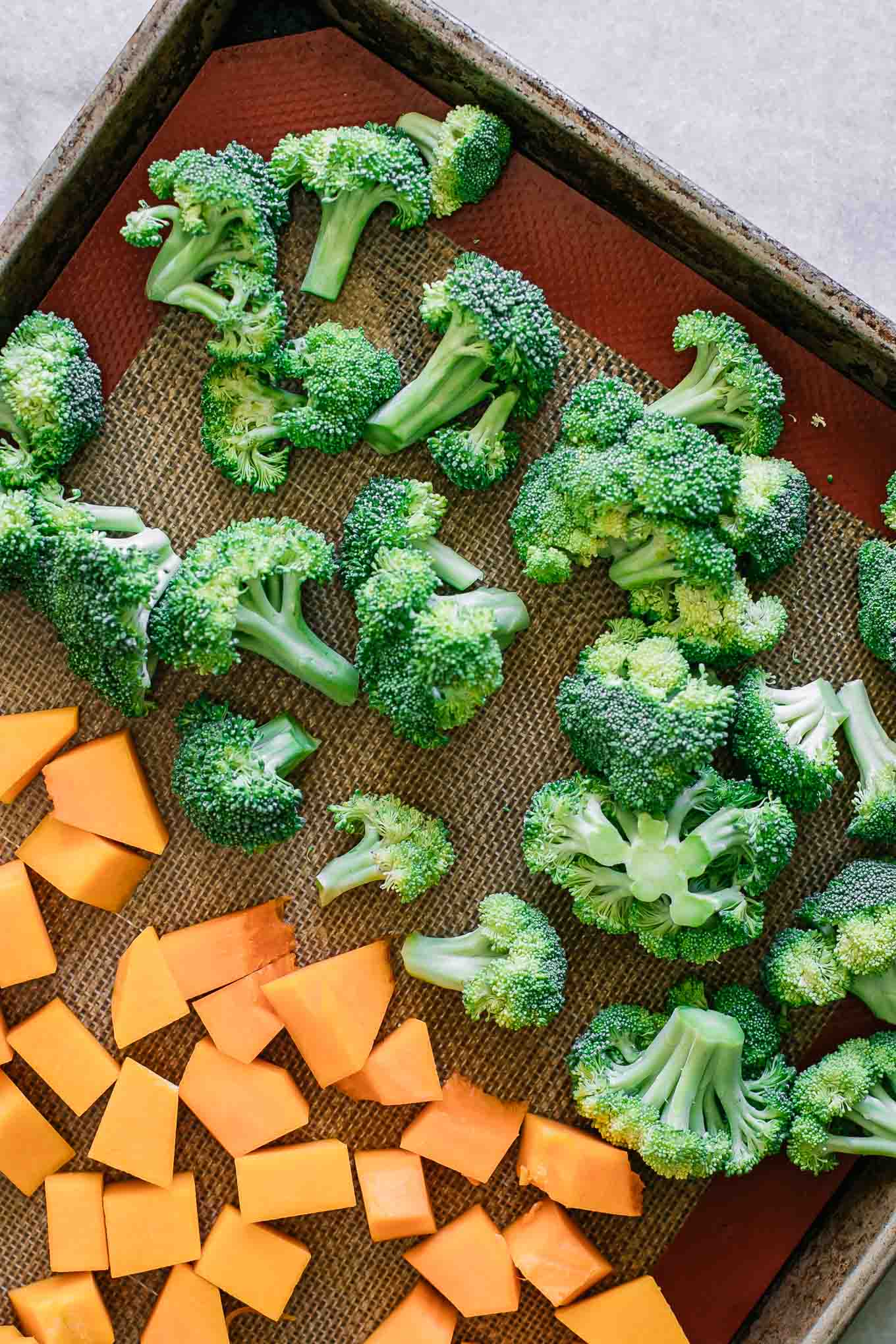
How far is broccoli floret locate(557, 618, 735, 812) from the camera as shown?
2.39m

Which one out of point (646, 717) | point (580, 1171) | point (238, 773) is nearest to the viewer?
point (646, 717)

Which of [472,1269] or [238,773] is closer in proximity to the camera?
[238,773]

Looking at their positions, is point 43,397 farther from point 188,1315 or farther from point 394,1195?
point 188,1315

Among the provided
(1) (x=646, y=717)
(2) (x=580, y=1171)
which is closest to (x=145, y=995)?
(2) (x=580, y=1171)

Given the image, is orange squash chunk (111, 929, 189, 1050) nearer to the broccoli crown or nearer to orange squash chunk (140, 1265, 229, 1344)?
orange squash chunk (140, 1265, 229, 1344)

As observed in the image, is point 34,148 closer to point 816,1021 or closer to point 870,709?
point 870,709

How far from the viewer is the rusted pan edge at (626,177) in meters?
2.46

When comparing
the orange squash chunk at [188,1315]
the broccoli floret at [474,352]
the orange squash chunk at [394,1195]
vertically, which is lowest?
the orange squash chunk at [188,1315]

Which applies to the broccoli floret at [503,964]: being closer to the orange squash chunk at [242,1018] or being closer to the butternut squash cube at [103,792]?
the orange squash chunk at [242,1018]

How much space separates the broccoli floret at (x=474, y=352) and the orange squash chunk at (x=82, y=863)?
1185 mm

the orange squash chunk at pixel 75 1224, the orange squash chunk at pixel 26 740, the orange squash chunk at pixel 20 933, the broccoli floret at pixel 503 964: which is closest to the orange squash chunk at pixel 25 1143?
the orange squash chunk at pixel 75 1224

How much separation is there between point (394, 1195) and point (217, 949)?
743 millimetres

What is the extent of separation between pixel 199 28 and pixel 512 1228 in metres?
3.00

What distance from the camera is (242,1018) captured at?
8.79 ft
